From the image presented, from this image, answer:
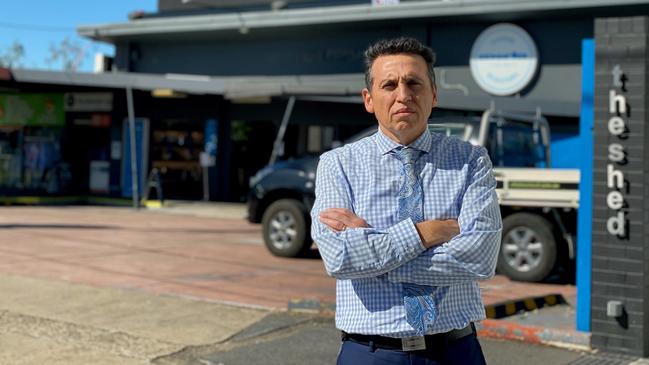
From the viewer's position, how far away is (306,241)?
10.8 meters

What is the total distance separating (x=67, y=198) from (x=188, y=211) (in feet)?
17.1

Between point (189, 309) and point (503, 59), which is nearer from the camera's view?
point (189, 309)

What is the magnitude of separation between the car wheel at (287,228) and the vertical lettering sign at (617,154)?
5.44 meters

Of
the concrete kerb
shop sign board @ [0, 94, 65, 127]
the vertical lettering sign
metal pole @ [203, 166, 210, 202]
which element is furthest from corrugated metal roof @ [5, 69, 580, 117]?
the vertical lettering sign

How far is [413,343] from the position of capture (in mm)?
2396

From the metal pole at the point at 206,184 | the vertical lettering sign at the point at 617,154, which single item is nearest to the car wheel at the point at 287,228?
the vertical lettering sign at the point at 617,154

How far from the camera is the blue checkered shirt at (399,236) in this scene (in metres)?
2.35

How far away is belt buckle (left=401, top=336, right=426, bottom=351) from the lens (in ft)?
A: 7.85

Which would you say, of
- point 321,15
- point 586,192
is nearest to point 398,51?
point 586,192

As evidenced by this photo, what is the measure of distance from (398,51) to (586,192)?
422 cm

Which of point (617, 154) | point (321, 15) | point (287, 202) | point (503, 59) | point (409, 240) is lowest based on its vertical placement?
point (287, 202)

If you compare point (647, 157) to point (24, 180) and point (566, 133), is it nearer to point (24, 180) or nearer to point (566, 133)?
point (566, 133)

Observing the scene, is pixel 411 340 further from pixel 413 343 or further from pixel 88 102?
pixel 88 102

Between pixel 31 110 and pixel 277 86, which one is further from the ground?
pixel 31 110
